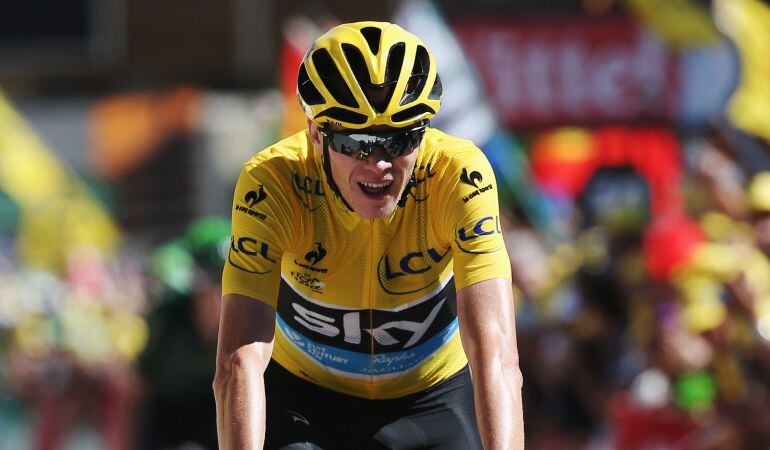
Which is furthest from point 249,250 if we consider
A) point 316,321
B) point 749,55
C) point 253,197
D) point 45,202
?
point 45,202

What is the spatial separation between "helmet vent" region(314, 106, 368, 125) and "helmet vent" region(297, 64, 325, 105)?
0.13 feet

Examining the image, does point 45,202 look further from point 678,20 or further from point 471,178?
point 471,178

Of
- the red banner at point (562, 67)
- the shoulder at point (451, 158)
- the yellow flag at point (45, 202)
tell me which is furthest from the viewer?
the yellow flag at point (45, 202)

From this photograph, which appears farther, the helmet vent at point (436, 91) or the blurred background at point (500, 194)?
the blurred background at point (500, 194)

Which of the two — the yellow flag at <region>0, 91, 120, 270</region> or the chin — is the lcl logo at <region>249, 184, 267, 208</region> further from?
the yellow flag at <region>0, 91, 120, 270</region>

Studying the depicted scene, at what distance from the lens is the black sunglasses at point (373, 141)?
3848 mm

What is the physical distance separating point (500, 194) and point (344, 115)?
679 centimetres

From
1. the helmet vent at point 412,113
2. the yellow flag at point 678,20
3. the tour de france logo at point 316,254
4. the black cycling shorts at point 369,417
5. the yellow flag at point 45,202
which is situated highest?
the helmet vent at point 412,113

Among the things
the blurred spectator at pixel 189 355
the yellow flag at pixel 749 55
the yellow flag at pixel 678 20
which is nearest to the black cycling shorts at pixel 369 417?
the blurred spectator at pixel 189 355

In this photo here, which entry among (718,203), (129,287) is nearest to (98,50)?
(129,287)

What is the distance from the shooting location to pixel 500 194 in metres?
10.6

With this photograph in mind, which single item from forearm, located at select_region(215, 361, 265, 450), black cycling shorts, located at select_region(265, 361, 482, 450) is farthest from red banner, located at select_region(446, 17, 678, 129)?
forearm, located at select_region(215, 361, 265, 450)

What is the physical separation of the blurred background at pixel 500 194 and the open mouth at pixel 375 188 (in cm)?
325

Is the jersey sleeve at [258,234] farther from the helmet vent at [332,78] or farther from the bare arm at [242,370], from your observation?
the helmet vent at [332,78]
